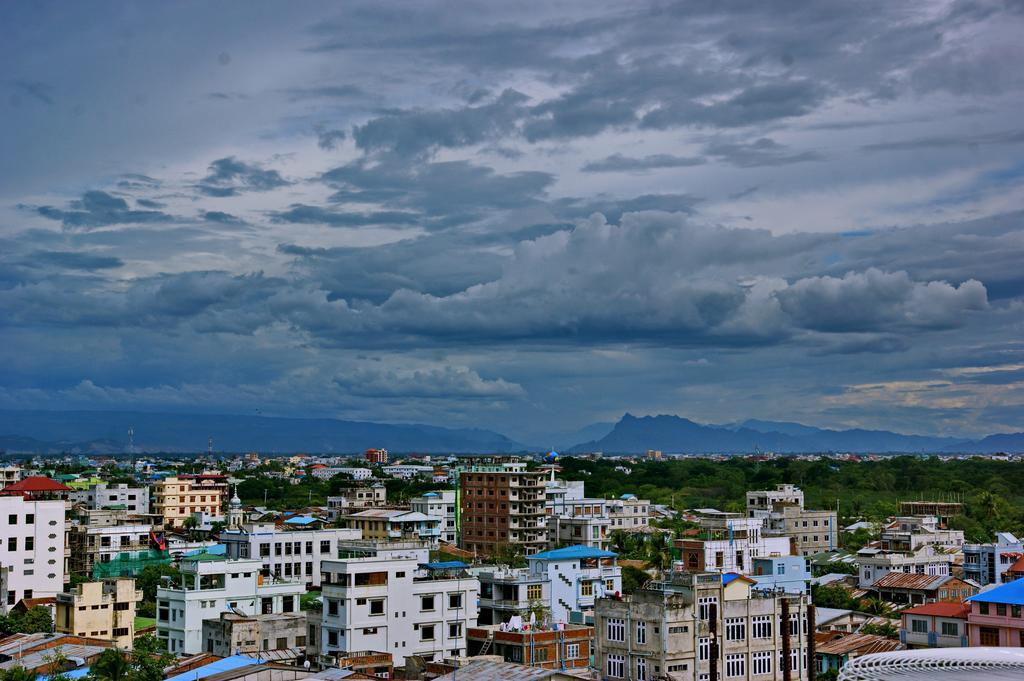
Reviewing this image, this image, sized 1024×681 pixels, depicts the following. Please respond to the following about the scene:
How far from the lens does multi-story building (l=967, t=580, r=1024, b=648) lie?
3562cm

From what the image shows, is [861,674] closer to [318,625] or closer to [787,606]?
[787,606]

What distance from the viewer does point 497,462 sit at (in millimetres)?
80688

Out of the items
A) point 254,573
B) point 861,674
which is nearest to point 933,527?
point 254,573

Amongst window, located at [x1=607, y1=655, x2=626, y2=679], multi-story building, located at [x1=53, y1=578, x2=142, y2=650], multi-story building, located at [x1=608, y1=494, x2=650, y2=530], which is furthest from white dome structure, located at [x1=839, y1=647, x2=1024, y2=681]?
multi-story building, located at [x1=608, y1=494, x2=650, y2=530]

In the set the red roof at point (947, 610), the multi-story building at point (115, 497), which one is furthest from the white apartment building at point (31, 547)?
the multi-story building at point (115, 497)

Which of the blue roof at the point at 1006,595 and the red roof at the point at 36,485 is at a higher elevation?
the red roof at the point at 36,485

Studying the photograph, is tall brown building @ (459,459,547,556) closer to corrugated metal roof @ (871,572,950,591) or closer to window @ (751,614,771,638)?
corrugated metal roof @ (871,572,950,591)

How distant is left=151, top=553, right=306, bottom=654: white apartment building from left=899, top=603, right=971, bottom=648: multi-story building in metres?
21.5

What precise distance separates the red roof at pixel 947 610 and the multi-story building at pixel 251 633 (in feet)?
66.6

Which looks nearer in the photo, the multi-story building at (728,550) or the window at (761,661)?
the window at (761,661)

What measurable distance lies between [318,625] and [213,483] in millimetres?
73162

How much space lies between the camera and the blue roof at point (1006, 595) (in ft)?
118

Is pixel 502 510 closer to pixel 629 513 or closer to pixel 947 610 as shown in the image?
pixel 629 513

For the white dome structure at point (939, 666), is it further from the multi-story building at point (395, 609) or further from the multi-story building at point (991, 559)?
the multi-story building at point (991, 559)
